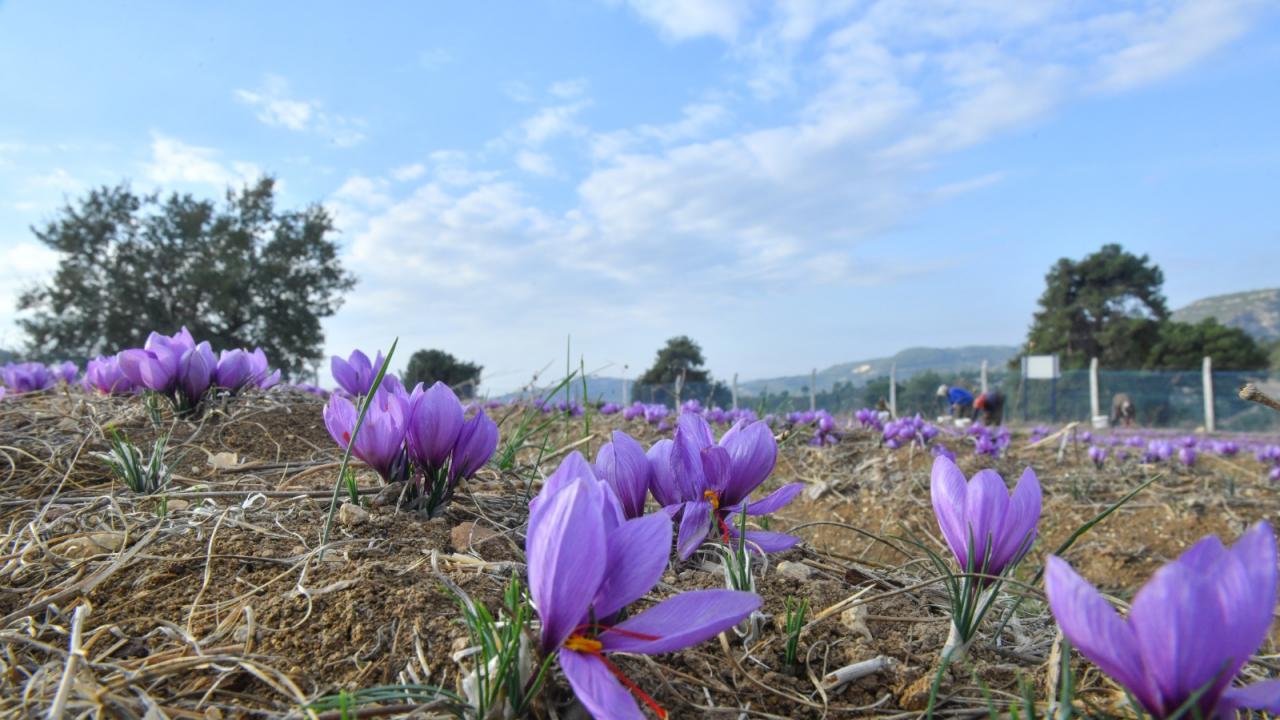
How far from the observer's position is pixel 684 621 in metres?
0.79

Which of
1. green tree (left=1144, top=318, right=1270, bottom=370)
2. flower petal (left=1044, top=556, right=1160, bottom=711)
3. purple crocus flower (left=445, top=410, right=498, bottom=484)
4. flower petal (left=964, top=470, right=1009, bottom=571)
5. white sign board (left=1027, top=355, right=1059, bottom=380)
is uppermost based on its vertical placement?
green tree (left=1144, top=318, right=1270, bottom=370)

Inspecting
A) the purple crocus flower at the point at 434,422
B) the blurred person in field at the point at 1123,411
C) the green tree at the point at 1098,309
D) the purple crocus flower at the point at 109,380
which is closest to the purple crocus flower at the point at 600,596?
the purple crocus flower at the point at 434,422

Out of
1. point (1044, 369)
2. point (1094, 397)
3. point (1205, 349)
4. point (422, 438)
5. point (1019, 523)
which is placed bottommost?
point (1094, 397)

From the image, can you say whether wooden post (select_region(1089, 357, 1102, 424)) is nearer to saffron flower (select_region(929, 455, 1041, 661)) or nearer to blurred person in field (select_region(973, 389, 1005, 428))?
blurred person in field (select_region(973, 389, 1005, 428))

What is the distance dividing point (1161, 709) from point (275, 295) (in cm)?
3169

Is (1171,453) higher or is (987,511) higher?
(987,511)

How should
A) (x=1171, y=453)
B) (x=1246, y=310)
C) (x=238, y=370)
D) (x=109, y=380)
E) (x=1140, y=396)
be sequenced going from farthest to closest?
(x=1246, y=310), (x=1140, y=396), (x=1171, y=453), (x=109, y=380), (x=238, y=370)

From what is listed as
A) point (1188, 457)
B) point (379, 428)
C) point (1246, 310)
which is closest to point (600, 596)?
point (379, 428)

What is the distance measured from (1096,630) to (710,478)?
24.0 inches

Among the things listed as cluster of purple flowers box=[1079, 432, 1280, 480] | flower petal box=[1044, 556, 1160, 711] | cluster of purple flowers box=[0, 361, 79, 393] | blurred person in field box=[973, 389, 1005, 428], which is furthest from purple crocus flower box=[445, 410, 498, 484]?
blurred person in field box=[973, 389, 1005, 428]

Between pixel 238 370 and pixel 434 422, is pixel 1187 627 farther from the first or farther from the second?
pixel 238 370

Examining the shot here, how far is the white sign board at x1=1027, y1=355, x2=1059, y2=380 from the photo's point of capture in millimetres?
21744

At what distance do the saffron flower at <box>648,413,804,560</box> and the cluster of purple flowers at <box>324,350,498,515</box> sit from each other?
0.35m

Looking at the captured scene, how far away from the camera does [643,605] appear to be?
110cm
